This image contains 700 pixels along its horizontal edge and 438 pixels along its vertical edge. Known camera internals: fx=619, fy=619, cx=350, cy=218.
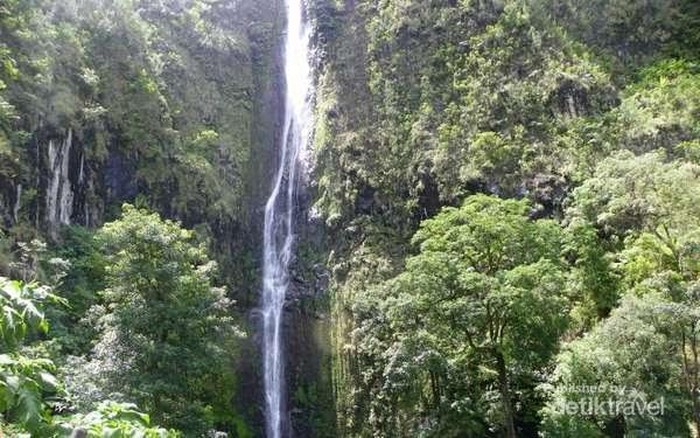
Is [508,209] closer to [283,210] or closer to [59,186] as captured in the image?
[283,210]

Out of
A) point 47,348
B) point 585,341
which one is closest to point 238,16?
point 47,348

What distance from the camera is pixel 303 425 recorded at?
23.3m

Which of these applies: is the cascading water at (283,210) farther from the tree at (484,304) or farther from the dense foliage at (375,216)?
the tree at (484,304)

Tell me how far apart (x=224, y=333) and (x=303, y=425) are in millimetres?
7823

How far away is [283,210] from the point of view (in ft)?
96.5

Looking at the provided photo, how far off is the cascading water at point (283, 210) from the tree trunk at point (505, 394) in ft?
35.7

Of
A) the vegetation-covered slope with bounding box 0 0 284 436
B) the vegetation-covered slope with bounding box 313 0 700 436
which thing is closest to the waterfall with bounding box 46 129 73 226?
the vegetation-covered slope with bounding box 0 0 284 436

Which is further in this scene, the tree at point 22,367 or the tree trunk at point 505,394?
the tree trunk at point 505,394

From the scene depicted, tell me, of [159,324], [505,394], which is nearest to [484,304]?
[505,394]

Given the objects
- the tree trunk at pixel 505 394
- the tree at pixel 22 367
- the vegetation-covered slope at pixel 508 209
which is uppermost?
the vegetation-covered slope at pixel 508 209

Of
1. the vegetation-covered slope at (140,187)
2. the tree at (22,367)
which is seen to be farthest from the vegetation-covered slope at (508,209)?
the tree at (22,367)

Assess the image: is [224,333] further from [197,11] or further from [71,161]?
[197,11]

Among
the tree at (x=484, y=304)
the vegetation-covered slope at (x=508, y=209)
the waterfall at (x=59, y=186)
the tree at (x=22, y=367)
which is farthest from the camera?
the waterfall at (x=59, y=186)

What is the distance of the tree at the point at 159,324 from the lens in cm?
1509
